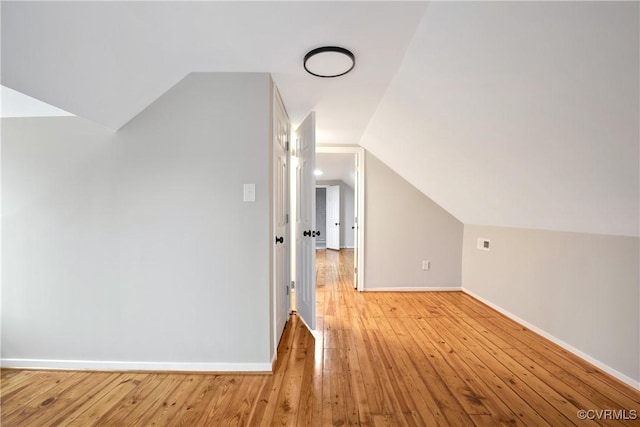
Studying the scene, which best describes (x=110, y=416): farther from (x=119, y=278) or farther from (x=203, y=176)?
(x=203, y=176)

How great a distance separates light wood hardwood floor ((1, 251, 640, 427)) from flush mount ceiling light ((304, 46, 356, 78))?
2.08 meters

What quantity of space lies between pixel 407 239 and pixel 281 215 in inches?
82.2

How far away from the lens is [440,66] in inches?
60.6

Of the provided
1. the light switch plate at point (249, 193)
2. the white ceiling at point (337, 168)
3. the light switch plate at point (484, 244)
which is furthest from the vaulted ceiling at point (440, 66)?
the white ceiling at point (337, 168)

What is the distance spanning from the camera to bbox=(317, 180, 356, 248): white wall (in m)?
7.62

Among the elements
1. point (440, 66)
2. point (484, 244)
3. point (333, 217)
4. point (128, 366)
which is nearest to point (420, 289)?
point (484, 244)

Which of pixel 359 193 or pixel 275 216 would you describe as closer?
pixel 275 216

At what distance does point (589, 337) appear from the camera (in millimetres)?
1961

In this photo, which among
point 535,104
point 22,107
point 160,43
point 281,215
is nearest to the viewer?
point 535,104

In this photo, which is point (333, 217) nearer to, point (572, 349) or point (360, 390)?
point (572, 349)

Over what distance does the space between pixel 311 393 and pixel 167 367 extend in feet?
3.42

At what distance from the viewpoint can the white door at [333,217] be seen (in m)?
7.53

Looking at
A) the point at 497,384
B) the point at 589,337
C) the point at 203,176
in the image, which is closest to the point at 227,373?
the point at 203,176

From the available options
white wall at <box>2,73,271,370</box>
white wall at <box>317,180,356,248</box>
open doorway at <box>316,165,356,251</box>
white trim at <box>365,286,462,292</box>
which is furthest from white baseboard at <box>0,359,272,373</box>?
white wall at <box>317,180,356,248</box>
